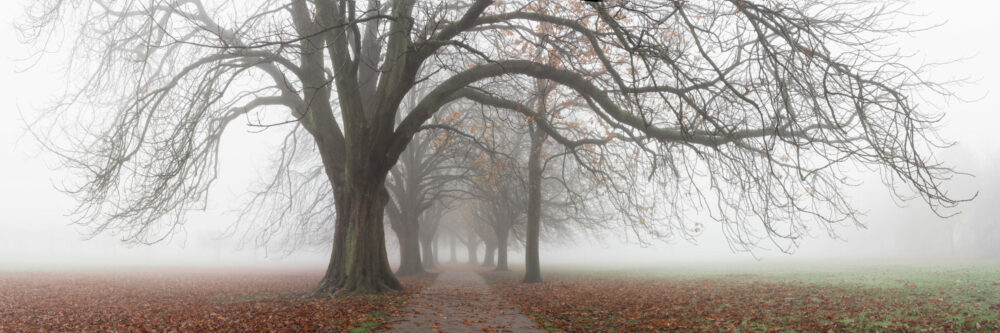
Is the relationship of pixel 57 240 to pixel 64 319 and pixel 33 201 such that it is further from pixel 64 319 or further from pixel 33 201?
pixel 64 319

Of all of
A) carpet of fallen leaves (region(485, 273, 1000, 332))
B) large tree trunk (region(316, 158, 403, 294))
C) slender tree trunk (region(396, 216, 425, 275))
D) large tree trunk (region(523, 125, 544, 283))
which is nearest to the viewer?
carpet of fallen leaves (region(485, 273, 1000, 332))

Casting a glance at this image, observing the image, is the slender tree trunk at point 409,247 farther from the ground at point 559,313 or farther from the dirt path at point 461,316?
the ground at point 559,313

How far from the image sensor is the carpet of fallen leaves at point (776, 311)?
268 inches

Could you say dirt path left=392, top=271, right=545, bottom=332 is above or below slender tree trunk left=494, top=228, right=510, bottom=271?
below

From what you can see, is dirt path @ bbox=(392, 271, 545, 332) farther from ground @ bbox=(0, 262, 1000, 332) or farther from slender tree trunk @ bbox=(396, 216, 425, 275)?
slender tree trunk @ bbox=(396, 216, 425, 275)

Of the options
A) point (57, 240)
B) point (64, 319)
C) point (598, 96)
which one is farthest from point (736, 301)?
point (57, 240)

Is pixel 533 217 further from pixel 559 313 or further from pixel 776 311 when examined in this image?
pixel 776 311

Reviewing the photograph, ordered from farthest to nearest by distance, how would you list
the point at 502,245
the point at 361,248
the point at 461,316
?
the point at 502,245, the point at 361,248, the point at 461,316

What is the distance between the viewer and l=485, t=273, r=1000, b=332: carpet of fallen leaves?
6.82 metres

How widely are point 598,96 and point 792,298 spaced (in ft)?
19.0

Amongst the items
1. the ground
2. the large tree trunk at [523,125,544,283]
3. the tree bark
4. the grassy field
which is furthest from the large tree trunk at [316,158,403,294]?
the large tree trunk at [523,125,544,283]

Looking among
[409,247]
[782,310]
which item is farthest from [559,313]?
[409,247]

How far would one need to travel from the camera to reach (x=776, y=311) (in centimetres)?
833

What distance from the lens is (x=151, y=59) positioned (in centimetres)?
1319
